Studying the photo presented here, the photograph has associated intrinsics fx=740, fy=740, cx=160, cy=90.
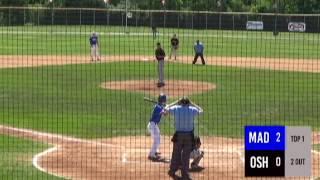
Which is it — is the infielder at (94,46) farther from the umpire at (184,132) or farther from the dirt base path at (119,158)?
the umpire at (184,132)

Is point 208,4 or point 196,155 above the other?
point 208,4

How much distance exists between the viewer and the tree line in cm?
4059

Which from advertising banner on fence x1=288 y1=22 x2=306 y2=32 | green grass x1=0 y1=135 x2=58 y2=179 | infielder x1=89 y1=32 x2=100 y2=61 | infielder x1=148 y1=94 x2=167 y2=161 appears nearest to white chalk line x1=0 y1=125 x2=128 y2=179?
green grass x1=0 y1=135 x2=58 y2=179

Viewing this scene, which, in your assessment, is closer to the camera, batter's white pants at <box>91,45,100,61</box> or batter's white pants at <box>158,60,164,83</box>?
batter's white pants at <box>158,60,164,83</box>

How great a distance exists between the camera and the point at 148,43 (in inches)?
1810

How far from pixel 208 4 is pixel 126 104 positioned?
25.9 metres

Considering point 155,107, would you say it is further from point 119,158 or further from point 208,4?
point 208,4

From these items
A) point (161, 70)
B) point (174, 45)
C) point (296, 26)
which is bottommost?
point (161, 70)

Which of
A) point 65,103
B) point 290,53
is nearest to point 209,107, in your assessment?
point 65,103

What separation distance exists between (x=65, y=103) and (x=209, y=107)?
423 cm

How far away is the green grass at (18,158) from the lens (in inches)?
514
